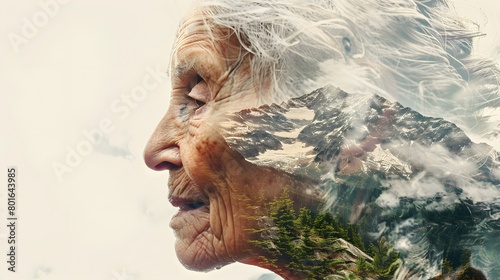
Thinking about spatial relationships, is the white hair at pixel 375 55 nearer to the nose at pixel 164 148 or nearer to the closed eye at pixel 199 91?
the closed eye at pixel 199 91

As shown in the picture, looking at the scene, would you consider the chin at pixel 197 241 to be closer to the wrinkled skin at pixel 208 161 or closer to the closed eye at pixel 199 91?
the wrinkled skin at pixel 208 161

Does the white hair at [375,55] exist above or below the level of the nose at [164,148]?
below

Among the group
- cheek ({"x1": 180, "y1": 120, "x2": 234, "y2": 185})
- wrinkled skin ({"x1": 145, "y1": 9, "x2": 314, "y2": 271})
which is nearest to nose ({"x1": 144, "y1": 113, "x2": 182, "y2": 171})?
wrinkled skin ({"x1": 145, "y1": 9, "x2": 314, "y2": 271})

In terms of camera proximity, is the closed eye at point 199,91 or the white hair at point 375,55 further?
the closed eye at point 199,91

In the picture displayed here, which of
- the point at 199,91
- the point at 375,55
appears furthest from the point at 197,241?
the point at 375,55

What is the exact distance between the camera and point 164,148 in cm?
206

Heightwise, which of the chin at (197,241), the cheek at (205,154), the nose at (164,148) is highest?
the nose at (164,148)

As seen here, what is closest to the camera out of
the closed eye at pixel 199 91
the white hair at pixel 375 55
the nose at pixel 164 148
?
the white hair at pixel 375 55

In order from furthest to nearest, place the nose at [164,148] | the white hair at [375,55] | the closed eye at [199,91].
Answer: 1. the nose at [164,148]
2. the closed eye at [199,91]
3. the white hair at [375,55]

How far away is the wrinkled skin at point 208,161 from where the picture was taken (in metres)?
1.75

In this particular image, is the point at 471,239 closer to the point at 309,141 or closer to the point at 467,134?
the point at 467,134

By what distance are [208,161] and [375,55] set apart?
51cm

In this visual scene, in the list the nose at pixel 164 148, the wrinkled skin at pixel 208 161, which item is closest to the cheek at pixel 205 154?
the wrinkled skin at pixel 208 161

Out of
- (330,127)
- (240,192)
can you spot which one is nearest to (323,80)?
(330,127)
